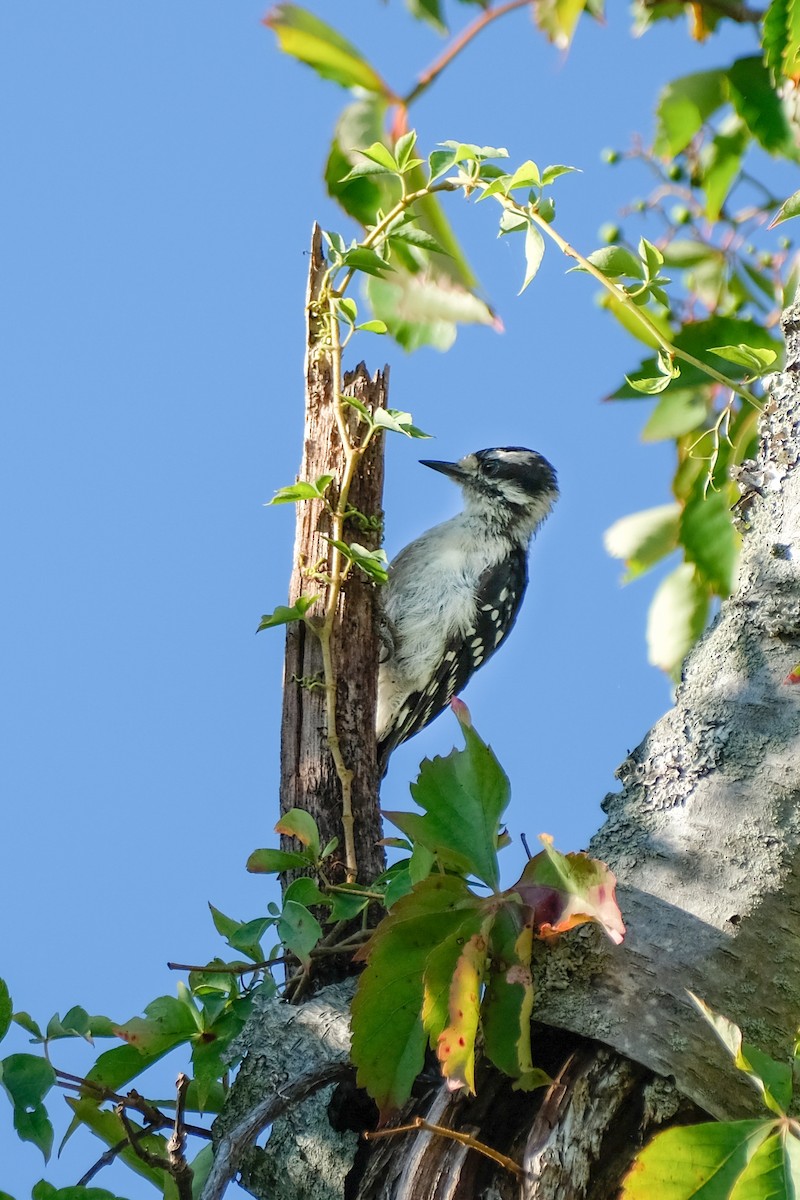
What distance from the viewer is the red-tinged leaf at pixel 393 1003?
71.1 inches

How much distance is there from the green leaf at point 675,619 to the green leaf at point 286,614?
115 centimetres

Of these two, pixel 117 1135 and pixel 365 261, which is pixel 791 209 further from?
pixel 117 1135

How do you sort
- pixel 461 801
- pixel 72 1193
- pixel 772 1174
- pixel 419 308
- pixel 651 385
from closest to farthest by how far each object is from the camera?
pixel 772 1174, pixel 461 801, pixel 72 1193, pixel 651 385, pixel 419 308

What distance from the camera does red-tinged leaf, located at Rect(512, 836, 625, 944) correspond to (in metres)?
1.71

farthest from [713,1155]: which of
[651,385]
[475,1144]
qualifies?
[651,385]

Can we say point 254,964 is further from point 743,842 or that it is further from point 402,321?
point 402,321

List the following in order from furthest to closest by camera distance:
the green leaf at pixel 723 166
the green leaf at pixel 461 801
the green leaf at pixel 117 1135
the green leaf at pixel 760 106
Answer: the green leaf at pixel 723 166 < the green leaf at pixel 760 106 < the green leaf at pixel 117 1135 < the green leaf at pixel 461 801

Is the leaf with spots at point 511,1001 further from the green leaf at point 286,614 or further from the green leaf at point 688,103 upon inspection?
the green leaf at point 688,103

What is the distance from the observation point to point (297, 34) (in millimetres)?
2949

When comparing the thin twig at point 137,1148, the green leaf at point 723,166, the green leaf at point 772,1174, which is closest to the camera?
the green leaf at point 772,1174

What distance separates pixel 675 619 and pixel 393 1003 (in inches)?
84.3

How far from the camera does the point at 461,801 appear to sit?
6.42 feet

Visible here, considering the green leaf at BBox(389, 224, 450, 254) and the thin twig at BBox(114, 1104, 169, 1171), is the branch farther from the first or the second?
the green leaf at BBox(389, 224, 450, 254)

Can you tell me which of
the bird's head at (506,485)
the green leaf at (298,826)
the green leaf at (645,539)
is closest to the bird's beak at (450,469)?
the bird's head at (506,485)
